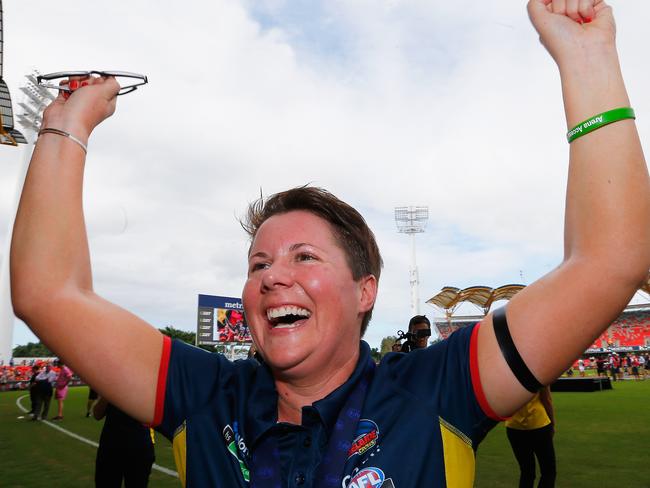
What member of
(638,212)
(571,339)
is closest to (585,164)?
(638,212)

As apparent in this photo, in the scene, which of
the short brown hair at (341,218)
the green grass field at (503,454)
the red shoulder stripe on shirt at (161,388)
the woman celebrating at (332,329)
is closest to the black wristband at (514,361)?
the woman celebrating at (332,329)

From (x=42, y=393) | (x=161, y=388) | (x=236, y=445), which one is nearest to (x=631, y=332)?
Answer: (x=42, y=393)

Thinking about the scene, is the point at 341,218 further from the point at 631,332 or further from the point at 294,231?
the point at 631,332

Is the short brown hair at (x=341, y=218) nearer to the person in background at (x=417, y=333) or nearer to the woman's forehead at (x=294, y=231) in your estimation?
the woman's forehead at (x=294, y=231)

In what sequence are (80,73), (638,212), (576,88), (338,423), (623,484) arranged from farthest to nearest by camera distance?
(623,484) → (80,73) → (338,423) → (576,88) → (638,212)

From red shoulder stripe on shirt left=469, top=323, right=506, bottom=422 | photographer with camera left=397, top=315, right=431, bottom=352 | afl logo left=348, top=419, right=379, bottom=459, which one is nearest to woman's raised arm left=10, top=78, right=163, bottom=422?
afl logo left=348, top=419, right=379, bottom=459

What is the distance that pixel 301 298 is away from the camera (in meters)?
1.78

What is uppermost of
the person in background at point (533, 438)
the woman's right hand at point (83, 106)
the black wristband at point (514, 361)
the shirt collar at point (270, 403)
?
the woman's right hand at point (83, 106)

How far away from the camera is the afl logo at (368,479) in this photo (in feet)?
5.09

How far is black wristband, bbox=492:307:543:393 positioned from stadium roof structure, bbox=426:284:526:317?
1644 inches

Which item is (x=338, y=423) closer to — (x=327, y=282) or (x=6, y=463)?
(x=327, y=282)

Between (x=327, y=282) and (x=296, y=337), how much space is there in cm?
22

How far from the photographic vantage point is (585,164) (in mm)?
1383

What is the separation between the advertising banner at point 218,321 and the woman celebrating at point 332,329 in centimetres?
3661
